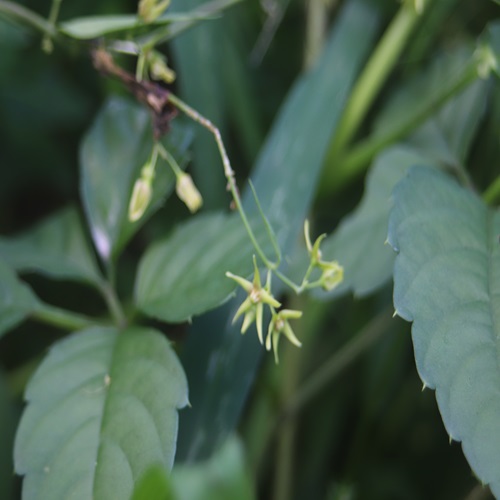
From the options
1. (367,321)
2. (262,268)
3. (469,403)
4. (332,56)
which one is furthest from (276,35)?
(469,403)

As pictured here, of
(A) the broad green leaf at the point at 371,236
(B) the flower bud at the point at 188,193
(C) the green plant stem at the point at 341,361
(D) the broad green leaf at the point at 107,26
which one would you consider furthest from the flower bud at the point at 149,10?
(C) the green plant stem at the point at 341,361

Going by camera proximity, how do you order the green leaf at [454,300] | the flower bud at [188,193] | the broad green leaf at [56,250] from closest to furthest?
1. the green leaf at [454,300]
2. the flower bud at [188,193]
3. the broad green leaf at [56,250]

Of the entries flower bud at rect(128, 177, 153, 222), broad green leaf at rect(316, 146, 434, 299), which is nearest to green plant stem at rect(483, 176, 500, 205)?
broad green leaf at rect(316, 146, 434, 299)

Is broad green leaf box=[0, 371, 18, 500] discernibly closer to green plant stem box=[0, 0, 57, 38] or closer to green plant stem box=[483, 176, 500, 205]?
green plant stem box=[0, 0, 57, 38]

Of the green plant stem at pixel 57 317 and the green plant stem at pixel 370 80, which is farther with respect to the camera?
the green plant stem at pixel 370 80

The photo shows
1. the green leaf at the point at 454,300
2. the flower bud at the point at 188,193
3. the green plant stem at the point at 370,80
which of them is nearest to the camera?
the green leaf at the point at 454,300

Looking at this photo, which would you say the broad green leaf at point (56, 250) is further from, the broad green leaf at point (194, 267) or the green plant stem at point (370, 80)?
the green plant stem at point (370, 80)

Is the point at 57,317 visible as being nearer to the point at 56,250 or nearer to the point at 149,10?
the point at 56,250

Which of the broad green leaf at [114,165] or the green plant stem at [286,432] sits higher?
the broad green leaf at [114,165]
